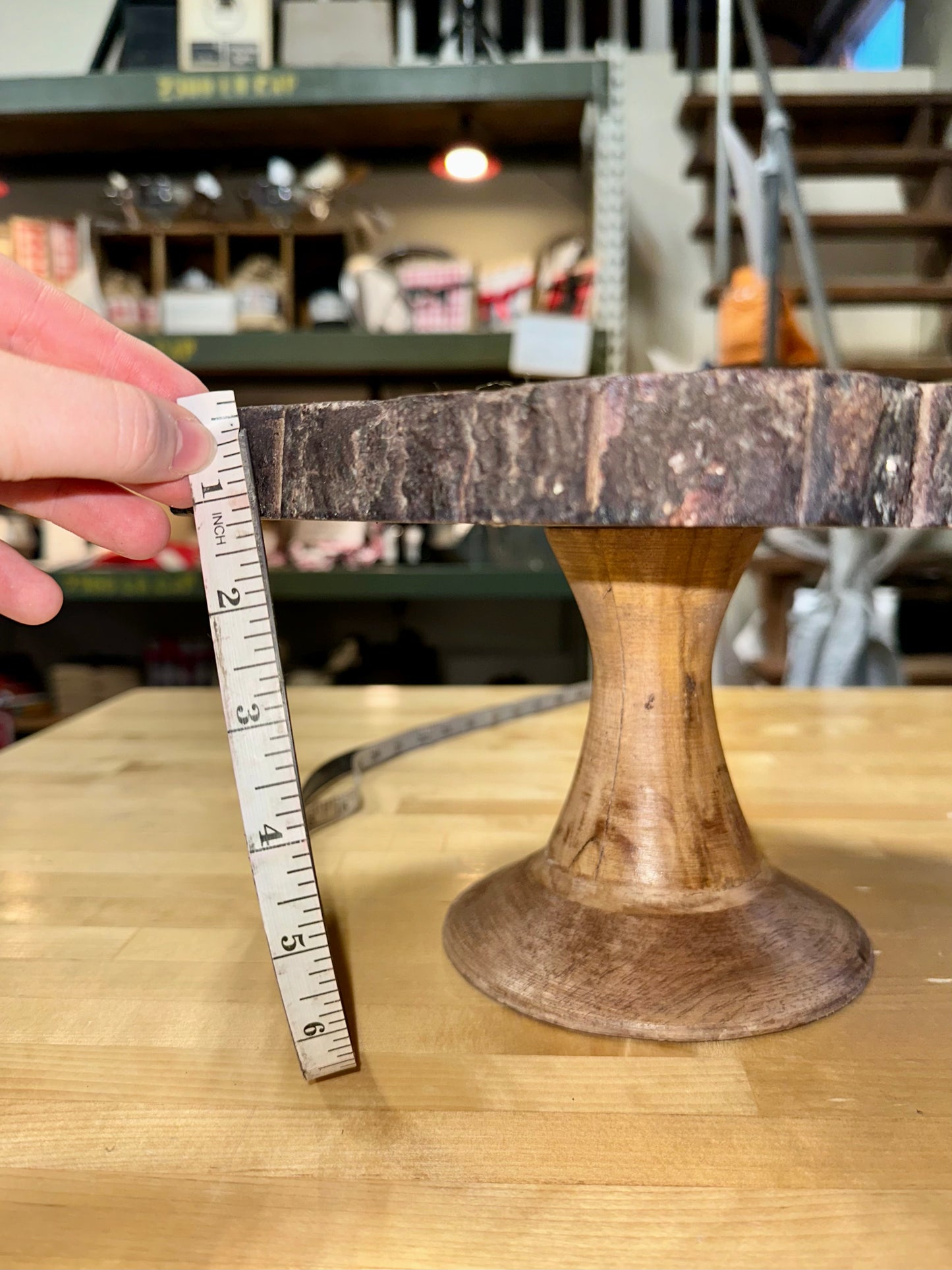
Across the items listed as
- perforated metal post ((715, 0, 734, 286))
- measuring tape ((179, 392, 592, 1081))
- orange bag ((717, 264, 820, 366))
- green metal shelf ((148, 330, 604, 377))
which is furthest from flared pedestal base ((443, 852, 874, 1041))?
perforated metal post ((715, 0, 734, 286))

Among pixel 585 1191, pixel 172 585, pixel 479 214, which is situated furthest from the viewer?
pixel 479 214

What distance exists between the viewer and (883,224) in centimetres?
233

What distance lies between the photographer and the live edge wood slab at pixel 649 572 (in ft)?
1.10

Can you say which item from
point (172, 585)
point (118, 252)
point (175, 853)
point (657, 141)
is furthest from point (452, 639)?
point (175, 853)

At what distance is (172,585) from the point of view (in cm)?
204

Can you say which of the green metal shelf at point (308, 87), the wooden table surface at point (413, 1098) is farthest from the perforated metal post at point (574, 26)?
the wooden table surface at point (413, 1098)

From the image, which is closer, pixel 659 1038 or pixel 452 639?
pixel 659 1038

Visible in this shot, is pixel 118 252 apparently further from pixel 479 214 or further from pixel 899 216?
pixel 899 216

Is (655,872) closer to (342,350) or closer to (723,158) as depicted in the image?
(342,350)

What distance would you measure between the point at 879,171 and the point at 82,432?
8.72 feet

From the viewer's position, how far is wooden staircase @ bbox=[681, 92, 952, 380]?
7.54 ft

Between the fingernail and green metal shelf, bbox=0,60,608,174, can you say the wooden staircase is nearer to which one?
green metal shelf, bbox=0,60,608,174

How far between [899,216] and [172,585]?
2040mm

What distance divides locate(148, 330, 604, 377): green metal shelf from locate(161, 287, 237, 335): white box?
0.26 ft
